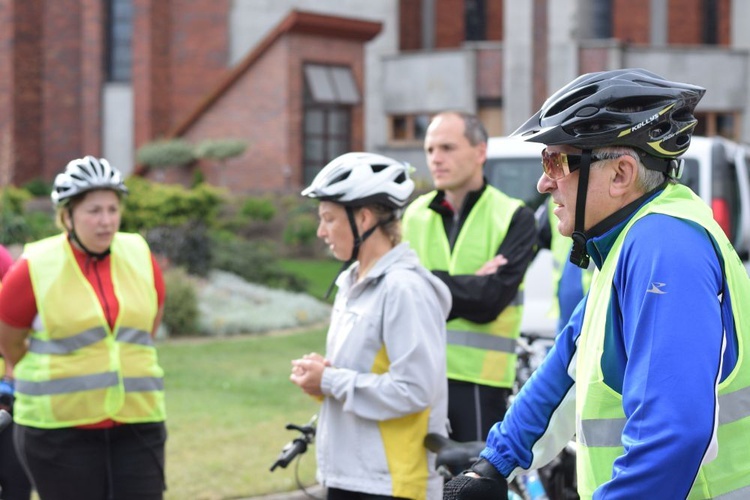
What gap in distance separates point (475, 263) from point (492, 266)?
164 millimetres

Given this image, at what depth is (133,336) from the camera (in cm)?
538

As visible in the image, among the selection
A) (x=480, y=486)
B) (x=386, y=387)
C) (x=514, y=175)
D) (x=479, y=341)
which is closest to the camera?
(x=480, y=486)

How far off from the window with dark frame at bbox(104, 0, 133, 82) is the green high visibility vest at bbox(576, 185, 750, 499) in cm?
3406

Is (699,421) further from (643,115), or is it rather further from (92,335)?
(92,335)

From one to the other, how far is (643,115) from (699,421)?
26.5 inches

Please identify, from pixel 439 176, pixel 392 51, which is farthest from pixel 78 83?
pixel 439 176

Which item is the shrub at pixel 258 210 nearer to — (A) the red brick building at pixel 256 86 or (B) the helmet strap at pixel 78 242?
(A) the red brick building at pixel 256 86

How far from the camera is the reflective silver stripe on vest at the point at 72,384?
205 inches

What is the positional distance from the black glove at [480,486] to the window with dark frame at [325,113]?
26365 millimetres

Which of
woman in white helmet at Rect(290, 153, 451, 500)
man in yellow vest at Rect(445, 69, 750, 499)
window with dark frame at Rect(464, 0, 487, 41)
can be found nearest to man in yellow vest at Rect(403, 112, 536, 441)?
woman in white helmet at Rect(290, 153, 451, 500)

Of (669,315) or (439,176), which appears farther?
(439,176)

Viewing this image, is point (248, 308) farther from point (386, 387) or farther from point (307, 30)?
point (386, 387)

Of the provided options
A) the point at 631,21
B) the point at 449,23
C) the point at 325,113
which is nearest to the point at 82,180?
the point at 325,113

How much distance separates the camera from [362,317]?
4.38 m
